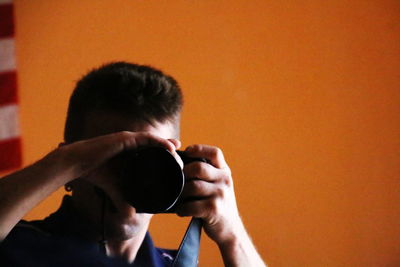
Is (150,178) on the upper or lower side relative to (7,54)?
lower

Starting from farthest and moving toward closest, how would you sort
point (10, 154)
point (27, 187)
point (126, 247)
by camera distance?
point (10, 154) < point (126, 247) < point (27, 187)

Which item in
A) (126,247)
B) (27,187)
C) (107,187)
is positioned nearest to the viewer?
(27,187)

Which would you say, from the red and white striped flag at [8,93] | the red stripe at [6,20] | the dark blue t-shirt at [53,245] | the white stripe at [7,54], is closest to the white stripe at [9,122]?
the red and white striped flag at [8,93]

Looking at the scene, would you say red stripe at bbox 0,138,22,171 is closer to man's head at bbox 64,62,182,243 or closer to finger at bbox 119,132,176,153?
man's head at bbox 64,62,182,243

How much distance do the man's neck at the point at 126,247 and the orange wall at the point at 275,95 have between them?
20.1 inches

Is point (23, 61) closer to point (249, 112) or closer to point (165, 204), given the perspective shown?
point (249, 112)

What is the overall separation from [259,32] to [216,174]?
80cm

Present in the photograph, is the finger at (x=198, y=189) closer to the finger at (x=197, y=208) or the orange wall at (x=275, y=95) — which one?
the finger at (x=197, y=208)

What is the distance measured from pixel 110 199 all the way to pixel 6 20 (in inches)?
36.3

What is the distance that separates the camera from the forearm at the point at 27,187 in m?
0.44

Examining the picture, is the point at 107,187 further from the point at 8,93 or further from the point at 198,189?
the point at 8,93

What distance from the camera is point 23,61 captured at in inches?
49.2

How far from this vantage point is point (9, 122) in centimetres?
123

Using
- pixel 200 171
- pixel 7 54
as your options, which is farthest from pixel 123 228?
pixel 7 54
